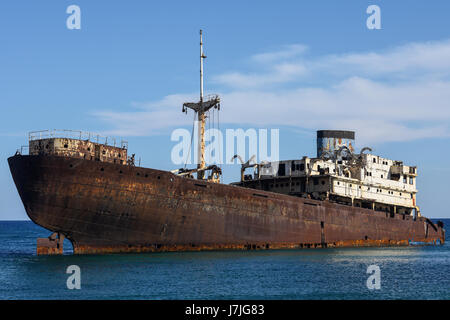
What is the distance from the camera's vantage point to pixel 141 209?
1310 inches

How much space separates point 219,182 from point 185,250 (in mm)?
6002

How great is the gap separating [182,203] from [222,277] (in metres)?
8.48

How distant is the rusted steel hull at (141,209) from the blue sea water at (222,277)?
112 cm

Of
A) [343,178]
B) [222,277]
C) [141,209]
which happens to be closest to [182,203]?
[141,209]

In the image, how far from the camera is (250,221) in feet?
125

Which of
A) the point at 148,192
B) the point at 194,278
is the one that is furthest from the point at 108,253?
the point at 194,278

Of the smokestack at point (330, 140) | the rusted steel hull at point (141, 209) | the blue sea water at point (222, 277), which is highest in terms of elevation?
the smokestack at point (330, 140)

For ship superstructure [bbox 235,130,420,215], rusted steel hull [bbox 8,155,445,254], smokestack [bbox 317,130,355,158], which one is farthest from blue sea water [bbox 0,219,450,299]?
smokestack [bbox 317,130,355,158]

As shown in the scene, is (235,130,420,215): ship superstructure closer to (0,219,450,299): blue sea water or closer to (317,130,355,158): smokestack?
(317,130,355,158): smokestack

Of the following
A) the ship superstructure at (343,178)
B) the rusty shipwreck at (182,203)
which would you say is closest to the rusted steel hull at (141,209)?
the rusty shipwreck at (182,203)

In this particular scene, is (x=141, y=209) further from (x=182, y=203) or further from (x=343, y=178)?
(x=343, y=178)

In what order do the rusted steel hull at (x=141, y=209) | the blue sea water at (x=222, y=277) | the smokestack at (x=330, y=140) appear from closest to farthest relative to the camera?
the blue sea water at (x=222, y=277), the rusted steel hull at (x=141, y=209), the smokestack at (x=330, y=140)

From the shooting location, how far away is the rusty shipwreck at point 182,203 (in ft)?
105

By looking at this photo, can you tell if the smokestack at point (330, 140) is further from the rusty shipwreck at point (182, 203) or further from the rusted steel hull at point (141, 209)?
the rusted steel hull at point (141, 209)
